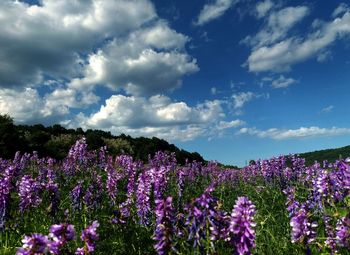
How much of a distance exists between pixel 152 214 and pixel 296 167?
7.72 m

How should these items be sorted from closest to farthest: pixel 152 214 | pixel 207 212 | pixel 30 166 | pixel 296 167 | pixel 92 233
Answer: pixel 92 233 → pixel 207 212 → pixel 152 214 → pixel 296 167 → pixel 30 166

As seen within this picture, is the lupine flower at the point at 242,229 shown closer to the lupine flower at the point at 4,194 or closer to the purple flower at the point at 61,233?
the purple flower at the point at 61,233

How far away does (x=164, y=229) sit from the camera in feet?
15.0

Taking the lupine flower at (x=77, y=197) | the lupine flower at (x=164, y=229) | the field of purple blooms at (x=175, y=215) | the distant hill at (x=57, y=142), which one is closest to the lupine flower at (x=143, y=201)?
the field of purple blooms at (x=175, y=215)

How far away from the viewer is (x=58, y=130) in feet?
144

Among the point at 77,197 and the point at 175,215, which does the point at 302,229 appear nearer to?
the point at 175,215

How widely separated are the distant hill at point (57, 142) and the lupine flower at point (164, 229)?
22496mm

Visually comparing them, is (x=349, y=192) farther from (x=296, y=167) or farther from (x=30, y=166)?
(x=30, y=166)

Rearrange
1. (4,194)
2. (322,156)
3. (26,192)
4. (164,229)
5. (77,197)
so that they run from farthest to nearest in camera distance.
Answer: (322,156) → (77,197) → (26,192) → (4,194) → (164,229)

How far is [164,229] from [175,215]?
1788mm

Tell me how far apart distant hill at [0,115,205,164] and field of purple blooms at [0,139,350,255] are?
13619 mm

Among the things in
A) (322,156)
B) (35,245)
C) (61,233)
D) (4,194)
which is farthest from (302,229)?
(322,156)

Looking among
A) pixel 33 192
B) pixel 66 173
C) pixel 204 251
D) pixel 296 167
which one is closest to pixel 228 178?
pixel 296 167

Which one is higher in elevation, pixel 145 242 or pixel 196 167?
pixel 196 167
